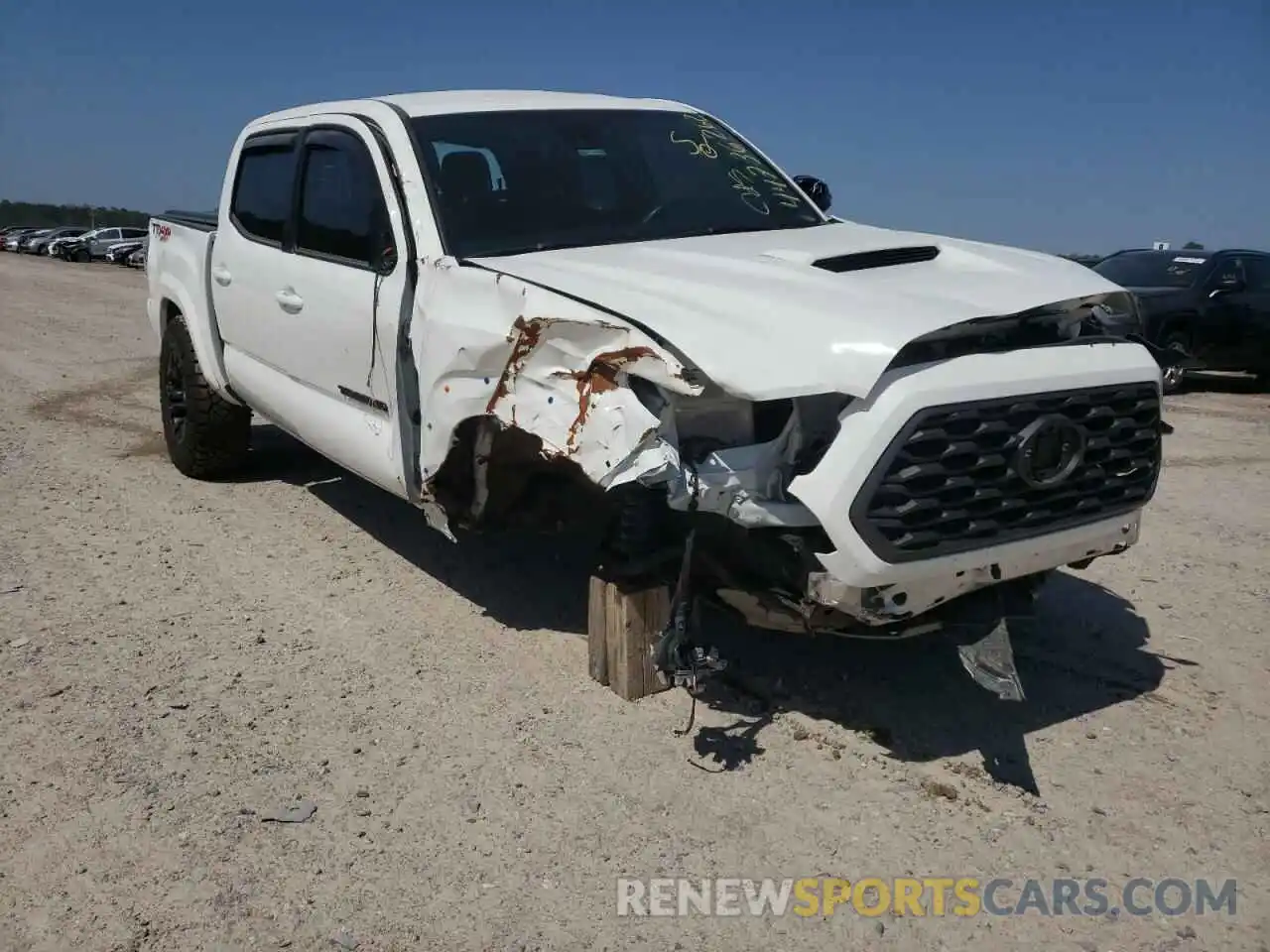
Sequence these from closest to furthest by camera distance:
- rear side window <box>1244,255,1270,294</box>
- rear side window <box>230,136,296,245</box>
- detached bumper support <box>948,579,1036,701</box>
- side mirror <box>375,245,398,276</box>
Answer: detached bumper support <box>948,579,1036,701</box> < side mirror <box>375,245,398,276</box> < rear side window <box>230,136,296,245</box> < rear side window <box>1244,255,1270,294</box>

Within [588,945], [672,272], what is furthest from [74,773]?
[672,272]

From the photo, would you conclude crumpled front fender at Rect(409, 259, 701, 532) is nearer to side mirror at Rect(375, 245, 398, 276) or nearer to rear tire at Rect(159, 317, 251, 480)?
side mirror at Rect(375, 245, 398, 276)

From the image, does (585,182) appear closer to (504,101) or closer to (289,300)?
(504,101)

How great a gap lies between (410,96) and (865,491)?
10.1 ft

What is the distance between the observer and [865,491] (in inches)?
117

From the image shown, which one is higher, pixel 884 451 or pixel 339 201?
pixel 339 201

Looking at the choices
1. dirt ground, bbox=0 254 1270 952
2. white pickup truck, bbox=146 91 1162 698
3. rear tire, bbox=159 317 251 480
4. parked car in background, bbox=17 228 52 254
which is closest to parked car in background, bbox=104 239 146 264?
parked car in background, bbox=17 228 52 254

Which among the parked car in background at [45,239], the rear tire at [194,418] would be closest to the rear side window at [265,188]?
the rear tire at [194,418]

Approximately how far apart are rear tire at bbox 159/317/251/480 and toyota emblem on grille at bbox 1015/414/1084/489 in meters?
4.58

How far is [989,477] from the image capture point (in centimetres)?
316

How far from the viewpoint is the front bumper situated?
2.97 meters

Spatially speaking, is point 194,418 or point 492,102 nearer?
point 492,102

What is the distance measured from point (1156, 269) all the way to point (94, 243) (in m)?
37.7

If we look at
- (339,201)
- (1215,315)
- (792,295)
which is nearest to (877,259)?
(792,295)
